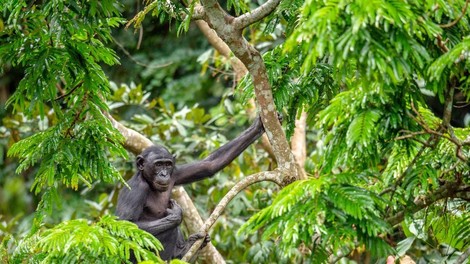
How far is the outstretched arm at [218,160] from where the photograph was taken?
239 inches

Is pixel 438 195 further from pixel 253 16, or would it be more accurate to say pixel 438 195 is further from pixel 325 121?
pixel 253 16

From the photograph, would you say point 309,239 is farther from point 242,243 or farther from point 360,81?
point 242,243

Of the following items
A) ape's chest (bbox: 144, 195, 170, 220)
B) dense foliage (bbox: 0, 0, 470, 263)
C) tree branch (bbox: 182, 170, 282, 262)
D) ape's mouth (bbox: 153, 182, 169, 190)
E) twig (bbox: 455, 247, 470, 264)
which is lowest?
ape's chest (bbox: 144, 195, 170, 220)

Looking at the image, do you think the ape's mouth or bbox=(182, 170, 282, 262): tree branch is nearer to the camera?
bbox=(182, 170, 282, 262): tree branch

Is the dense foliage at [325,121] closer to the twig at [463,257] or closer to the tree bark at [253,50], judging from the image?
the twig at [463,257]

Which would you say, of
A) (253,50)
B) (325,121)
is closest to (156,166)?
(253,50)

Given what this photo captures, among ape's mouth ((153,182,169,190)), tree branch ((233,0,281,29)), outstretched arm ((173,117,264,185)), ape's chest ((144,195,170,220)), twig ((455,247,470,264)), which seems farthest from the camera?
ape's chest ((144,195,170,220))

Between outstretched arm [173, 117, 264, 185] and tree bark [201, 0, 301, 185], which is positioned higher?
tree bark [201, 0, 301, 185]

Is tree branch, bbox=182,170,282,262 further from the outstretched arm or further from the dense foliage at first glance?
the outstretched arm

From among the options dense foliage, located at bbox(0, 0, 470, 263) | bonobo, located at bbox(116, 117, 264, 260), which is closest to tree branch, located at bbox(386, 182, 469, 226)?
dense foliage, located at bbox(0, 0, 470, 263)

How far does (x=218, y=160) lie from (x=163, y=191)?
0.55 m

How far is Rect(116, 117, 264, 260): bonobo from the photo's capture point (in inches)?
251

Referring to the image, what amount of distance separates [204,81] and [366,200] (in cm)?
869

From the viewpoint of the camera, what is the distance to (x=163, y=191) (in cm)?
672
